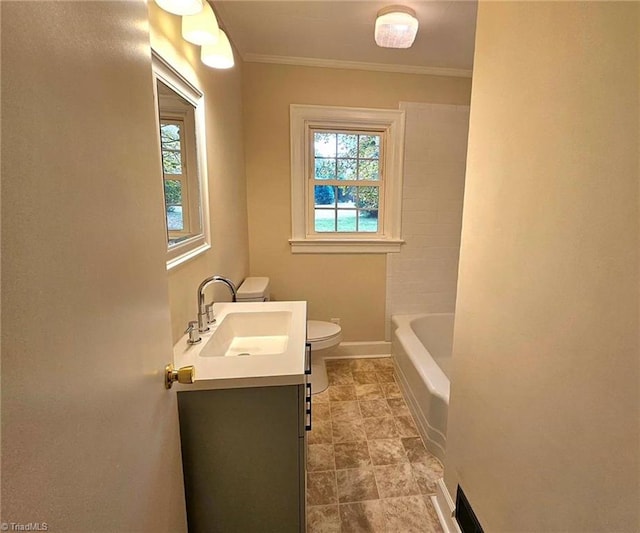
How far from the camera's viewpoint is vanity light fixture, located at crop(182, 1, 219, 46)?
1180mm

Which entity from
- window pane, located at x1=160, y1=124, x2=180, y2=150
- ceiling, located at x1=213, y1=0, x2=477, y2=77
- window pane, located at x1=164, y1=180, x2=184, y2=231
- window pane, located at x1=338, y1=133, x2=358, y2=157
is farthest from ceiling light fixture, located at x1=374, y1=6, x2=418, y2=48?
window pane, located at x1=164, y1=180, x2=184, y2=231

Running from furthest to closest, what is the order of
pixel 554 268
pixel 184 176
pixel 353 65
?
pixel 353 65 → pixel 184 176 → pixel 554 268

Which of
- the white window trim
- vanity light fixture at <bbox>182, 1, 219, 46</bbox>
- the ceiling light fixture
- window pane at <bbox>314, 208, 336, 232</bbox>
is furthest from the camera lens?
window pane at <bbox>314, 208, 336, 232</bbox>

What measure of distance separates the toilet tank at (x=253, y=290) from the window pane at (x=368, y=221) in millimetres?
964

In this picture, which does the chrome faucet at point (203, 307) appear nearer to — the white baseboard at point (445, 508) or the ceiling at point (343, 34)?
the white baseboard at point (445, 508)

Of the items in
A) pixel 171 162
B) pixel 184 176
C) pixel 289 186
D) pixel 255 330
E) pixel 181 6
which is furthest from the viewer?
pixel 289 186

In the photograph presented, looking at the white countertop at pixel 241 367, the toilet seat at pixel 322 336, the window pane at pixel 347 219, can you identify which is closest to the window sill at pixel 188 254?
the white countertop at pixel 241 367

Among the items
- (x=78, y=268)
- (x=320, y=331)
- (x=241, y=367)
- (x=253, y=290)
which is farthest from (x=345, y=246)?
(x=78, y=268)

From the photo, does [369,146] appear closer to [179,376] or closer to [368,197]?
[368,197]

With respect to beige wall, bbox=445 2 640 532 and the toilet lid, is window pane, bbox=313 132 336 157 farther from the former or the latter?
beige wall, bbox=445 2 640 532

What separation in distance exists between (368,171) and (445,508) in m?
2.29

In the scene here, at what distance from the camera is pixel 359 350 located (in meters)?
2.91

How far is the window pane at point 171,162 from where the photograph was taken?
4.05 ft

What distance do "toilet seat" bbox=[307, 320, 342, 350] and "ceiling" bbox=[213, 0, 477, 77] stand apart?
2.01m
